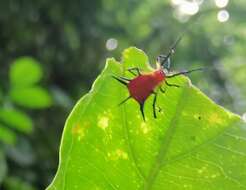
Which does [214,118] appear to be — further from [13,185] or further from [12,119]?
[13,185]

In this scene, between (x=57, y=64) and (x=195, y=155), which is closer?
(x=195, y=155)

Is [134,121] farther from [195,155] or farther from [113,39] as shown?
[113,39]

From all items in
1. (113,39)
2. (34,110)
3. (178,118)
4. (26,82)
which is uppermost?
(113,39)

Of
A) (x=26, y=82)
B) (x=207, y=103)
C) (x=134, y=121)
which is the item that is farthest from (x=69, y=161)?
(x=26, y=82)

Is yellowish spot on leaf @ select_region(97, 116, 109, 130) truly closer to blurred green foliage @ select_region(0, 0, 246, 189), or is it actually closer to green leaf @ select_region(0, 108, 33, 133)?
green leaf @ select_region(0, 108, 33, 133)

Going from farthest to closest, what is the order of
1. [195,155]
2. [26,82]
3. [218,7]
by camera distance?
[218,7]
[26,82]
[195,155]

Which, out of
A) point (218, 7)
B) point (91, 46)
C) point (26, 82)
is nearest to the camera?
point (26, 82)

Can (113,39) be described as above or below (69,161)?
above
